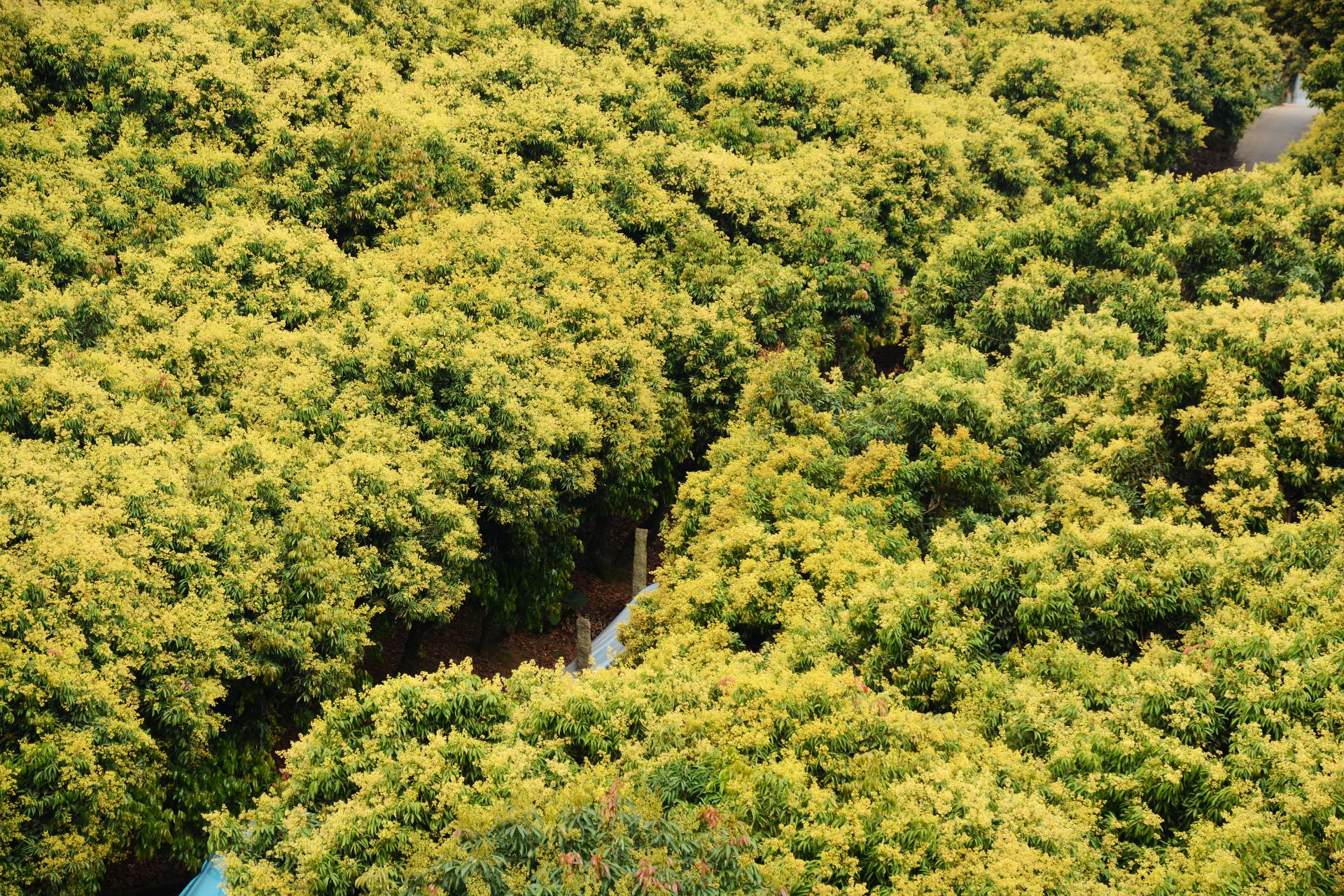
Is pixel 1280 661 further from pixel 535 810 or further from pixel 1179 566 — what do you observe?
pixel 535 810

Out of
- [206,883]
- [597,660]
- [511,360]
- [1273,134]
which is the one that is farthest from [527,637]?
[1273,134]

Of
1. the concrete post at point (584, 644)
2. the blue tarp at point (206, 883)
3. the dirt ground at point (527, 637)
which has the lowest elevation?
the dirt ground at point (527, 637)

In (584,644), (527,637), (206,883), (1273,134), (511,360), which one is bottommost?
(527,637)

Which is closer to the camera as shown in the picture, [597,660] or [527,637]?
[597,660]

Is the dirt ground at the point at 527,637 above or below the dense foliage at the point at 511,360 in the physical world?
below

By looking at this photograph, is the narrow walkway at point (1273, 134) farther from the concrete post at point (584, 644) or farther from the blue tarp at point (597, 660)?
the concrete post at point (584, 644)

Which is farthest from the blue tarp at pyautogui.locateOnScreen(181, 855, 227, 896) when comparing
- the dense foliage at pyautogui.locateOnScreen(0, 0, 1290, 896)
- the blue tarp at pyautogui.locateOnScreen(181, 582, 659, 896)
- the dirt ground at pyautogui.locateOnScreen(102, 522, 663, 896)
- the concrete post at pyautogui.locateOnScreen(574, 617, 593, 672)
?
the concrete post at pyautogui.locateOnScreen(574, 617, 593, 672)

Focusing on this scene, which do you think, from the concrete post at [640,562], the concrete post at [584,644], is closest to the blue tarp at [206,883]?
the concrete post at [584,644]

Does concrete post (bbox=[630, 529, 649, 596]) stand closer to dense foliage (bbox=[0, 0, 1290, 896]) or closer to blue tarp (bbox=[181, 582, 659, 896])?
blue tarp (bbox=[181, 582, 659, 896])

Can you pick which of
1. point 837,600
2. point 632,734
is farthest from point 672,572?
point 632,734

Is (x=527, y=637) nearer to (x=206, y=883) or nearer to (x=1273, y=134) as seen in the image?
(x=206, y=883)
